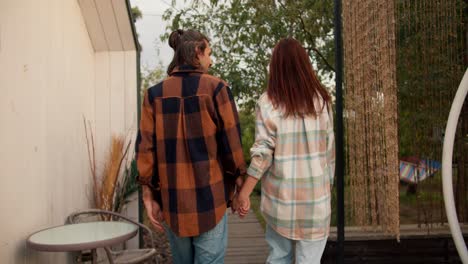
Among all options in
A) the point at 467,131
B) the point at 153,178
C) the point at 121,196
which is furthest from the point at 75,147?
the point at 467,131

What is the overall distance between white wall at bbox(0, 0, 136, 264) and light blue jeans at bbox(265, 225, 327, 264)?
3.88ft

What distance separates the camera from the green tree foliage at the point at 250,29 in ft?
14.1

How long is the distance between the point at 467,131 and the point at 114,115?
2.80 m

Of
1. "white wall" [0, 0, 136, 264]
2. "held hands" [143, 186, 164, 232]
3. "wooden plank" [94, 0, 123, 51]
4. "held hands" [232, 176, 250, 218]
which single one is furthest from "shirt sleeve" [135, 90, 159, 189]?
"wooden plank" [94, 0, 123, 51]

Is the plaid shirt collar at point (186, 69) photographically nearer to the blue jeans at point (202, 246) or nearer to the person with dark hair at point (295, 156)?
the person with dark hair at point (295, 156)

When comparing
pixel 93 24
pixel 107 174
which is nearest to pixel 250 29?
pixel 93 24

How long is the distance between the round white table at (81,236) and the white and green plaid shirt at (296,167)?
78 centimetres

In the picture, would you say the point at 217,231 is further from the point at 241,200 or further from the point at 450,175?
the point at 450,175

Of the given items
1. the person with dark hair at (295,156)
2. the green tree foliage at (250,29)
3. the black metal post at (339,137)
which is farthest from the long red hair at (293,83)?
the green tree foliage at (250,29)

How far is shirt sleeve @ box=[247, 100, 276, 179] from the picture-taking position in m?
2.02

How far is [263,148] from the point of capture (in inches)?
79.9

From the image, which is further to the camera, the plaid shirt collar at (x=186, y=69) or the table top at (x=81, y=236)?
the table top at (x=81, y=236)

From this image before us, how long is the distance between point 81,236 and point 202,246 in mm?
771

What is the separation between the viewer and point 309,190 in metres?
2.02
